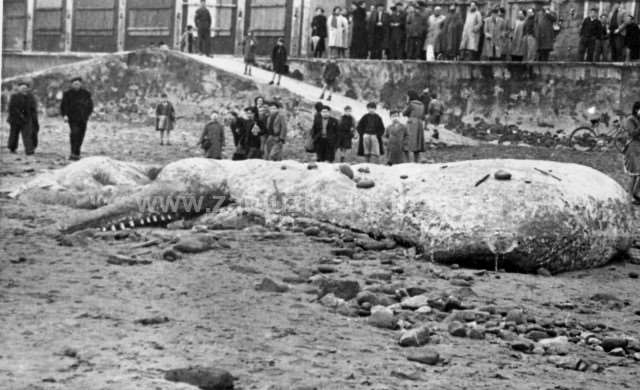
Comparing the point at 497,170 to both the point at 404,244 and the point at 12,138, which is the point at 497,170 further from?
the point at 12,138

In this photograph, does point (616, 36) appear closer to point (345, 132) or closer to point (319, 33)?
point (345, 132)

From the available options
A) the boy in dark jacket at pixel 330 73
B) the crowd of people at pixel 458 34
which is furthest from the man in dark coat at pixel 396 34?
the boy in dark jacket at pixel 330 73

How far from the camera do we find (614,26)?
2080 cm

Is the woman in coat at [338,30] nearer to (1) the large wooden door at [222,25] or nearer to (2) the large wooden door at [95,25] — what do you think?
(1) the large wooden door at [222,25]

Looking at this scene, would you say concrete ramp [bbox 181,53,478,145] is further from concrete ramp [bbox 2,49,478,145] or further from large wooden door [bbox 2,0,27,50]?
large wooden door [bbox 2,0,27,50]

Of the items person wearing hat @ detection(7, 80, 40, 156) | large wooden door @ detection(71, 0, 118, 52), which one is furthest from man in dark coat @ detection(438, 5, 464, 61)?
large wooden door @ detection(71, 0, 118, 52)

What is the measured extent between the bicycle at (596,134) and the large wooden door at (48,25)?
1866cm

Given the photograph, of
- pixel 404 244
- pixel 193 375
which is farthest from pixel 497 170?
pixel 193 375

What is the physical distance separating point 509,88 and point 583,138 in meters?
2.29

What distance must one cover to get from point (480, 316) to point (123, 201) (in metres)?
4.55

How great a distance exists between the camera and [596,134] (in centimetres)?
1967

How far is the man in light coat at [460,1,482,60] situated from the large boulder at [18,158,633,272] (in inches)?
478

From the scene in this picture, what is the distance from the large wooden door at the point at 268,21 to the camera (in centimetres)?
2725

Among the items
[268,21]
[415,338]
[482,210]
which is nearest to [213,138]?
[482,210]
